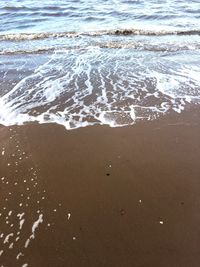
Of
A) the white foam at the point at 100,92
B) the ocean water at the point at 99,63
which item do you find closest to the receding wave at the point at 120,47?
the ocean water at the point at 99,63

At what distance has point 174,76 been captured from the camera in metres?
7.05

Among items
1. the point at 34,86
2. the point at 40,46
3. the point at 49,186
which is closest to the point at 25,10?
the point at 40,46

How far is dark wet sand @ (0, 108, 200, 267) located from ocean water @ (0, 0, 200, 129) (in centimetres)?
59

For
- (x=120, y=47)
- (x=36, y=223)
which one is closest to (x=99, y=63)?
(x=120, y=47)

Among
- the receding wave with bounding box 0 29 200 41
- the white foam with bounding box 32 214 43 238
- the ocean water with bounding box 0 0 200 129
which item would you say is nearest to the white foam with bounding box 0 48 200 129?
the ocean water with bounding box 0 0 200 129

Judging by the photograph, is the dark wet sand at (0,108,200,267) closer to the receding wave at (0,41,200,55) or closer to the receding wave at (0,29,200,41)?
the receding wave at (0,41,200,55)

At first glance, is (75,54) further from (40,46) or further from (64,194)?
(64,194)

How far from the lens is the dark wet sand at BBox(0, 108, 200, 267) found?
3.14 m

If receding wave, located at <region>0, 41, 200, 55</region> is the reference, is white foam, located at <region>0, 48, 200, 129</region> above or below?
above

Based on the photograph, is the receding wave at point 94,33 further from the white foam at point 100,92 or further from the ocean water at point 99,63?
the white foam at point 100,92

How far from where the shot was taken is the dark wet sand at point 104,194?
3.14 m

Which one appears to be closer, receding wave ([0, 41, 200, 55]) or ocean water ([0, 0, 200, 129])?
ocean water ([0, 0, 200, 129])

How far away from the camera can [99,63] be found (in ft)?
26.8

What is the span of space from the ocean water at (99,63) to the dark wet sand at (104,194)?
1.94 feet
